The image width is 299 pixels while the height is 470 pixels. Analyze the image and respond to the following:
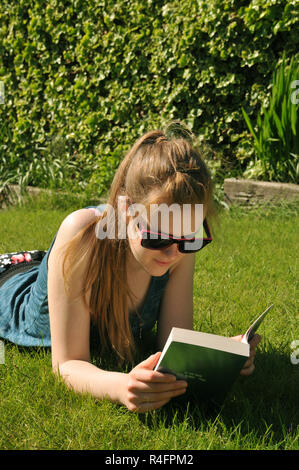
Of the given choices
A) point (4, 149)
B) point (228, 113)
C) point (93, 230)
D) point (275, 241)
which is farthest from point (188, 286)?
point (4, 149)

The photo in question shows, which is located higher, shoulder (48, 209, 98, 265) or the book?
shoulder (48, 209, 98, 265)

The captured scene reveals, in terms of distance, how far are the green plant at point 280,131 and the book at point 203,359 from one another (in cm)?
346

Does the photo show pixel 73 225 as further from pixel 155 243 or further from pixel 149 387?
pixel 149 387

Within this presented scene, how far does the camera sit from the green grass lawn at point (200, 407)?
186 cm

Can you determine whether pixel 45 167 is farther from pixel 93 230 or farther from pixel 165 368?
pixel 165 368

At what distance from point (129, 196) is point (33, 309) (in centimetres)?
80

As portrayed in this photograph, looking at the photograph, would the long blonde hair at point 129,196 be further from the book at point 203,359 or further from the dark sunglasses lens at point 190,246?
the book at point 203,359

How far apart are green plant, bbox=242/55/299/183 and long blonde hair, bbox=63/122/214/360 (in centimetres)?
292

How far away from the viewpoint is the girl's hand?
176cm

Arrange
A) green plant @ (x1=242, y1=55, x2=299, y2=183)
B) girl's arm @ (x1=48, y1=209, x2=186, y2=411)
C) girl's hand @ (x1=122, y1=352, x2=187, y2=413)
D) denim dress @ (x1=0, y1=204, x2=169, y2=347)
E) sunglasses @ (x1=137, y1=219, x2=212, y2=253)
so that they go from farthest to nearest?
green plant @ (x1=242, y1=55, x2=299, y2=183)
denim dress @ (x1=0, y1=204, x2=169, y2=347)
girl's arm @ (x1=48, y1=209, x2=186, y2=411)
sunglasses @ (x1=137, y1=219, x2=212, y2=253)
girl's hand @ (x1=122, y1=352, x2=187, y2=413)

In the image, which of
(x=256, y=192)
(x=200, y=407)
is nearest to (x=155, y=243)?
(x=200, y=407)

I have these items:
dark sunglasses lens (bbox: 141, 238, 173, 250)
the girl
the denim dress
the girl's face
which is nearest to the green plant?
the girl

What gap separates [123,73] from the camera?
5910 millimetres

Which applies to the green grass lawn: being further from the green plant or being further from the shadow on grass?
the green plant
